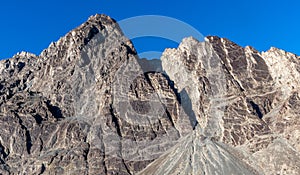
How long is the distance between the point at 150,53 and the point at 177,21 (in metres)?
27.1

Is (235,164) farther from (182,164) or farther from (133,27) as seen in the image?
(133,27)

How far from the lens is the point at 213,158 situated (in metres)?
200

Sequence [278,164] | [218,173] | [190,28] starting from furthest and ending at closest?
[278,164], [218,173], [190,28]

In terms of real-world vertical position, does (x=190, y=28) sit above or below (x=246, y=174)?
above

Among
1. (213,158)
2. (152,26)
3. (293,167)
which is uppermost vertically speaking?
(152,26)

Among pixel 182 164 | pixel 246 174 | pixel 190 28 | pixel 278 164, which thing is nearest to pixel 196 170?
pixel 182 164

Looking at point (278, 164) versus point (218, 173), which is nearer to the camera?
point (218, 173)

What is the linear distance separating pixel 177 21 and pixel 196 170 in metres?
89.9

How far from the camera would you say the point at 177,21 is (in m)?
119

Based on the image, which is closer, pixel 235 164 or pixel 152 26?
pixel 152 26

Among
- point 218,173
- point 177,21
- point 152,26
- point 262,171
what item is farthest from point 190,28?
point 262,171

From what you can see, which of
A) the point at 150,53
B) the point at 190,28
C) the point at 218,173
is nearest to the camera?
the point at 190,28

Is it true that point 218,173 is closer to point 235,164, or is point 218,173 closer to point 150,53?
point 235,164

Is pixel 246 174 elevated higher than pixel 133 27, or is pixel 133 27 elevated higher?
pixel 133 27
